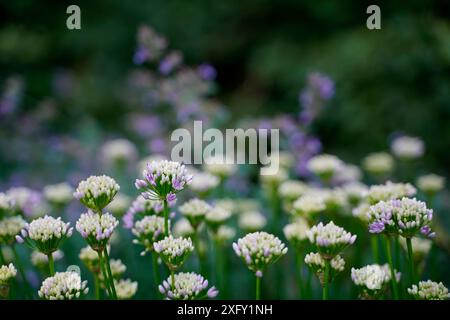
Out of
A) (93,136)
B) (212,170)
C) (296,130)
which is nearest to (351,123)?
(296,130)

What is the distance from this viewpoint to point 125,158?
2754mm

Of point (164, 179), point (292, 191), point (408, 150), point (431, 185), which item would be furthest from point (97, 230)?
point (408, 150)

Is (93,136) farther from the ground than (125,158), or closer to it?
farther from the ground

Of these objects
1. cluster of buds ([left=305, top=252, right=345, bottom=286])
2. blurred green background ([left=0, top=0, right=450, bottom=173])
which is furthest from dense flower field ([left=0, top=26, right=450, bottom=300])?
blurred green background ([left=0, top=0, right=450, bottom=173])

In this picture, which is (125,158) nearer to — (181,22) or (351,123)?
(351,123)

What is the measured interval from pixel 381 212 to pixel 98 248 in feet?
2.32

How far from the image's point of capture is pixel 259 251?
1.27 meters

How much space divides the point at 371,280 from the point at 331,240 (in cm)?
19

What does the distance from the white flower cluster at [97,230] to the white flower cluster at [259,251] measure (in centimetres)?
31

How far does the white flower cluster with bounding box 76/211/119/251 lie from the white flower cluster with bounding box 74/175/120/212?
4 centimetres

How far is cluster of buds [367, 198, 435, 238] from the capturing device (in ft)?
4.10

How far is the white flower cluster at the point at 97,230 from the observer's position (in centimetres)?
123

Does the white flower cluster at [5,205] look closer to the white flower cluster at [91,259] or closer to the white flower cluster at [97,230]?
the white flower cluster at [91,259]
